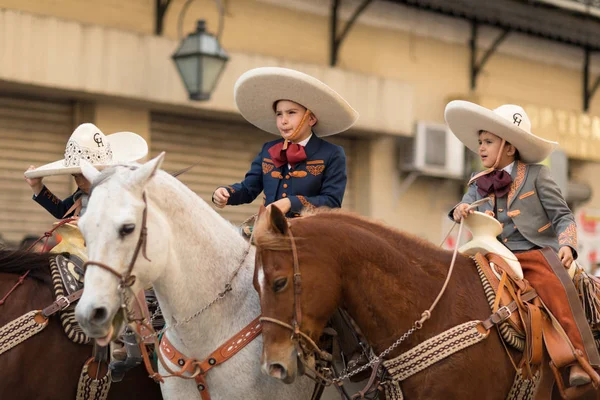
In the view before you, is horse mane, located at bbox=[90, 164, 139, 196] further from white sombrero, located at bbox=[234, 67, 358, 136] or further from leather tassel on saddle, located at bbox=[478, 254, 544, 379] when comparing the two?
leather tassel on saddle, located at bbox=[478, 254, 544, 379]

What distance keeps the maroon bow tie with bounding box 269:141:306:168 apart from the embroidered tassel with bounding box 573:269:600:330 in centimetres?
171

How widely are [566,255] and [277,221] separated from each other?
168 centimetres

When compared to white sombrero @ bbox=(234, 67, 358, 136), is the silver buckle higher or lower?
lower

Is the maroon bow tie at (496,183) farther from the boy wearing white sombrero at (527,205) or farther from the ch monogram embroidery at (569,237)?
the ch monogram embroidery at (569,237)

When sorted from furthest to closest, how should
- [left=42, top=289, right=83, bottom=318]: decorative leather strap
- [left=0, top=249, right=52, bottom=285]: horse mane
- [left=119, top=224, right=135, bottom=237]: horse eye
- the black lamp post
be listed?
1. the black lamp post
2. [left=0, top=249, right=52, bottom=285]: horse mane
3. [left=42, top=289, right=83, bottom=318]: decorative leather strap
4. [left=119, top=224, right=135, bottom=237]: horse eye

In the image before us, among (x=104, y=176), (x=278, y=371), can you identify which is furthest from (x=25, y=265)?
(x=278, y=371)

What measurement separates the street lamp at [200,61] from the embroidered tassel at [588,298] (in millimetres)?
6303

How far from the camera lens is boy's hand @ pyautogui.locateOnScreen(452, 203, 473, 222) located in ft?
16.6

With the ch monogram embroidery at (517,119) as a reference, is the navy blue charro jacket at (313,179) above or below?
below

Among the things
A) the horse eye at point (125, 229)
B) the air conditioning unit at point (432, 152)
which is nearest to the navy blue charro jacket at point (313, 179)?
the horse eye at point (125, 229)

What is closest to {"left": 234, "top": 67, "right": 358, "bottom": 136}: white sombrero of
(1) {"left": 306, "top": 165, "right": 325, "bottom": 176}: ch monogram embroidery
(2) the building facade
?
(1) {"left": 306, "top": 165, "right": 325, "bottom": 176}: ch monogram embroidery

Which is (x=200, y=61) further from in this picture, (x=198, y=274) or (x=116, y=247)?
(x=116, y=247)

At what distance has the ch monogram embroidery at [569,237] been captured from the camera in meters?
4.94

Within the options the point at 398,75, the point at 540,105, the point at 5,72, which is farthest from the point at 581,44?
the point at 5,72
